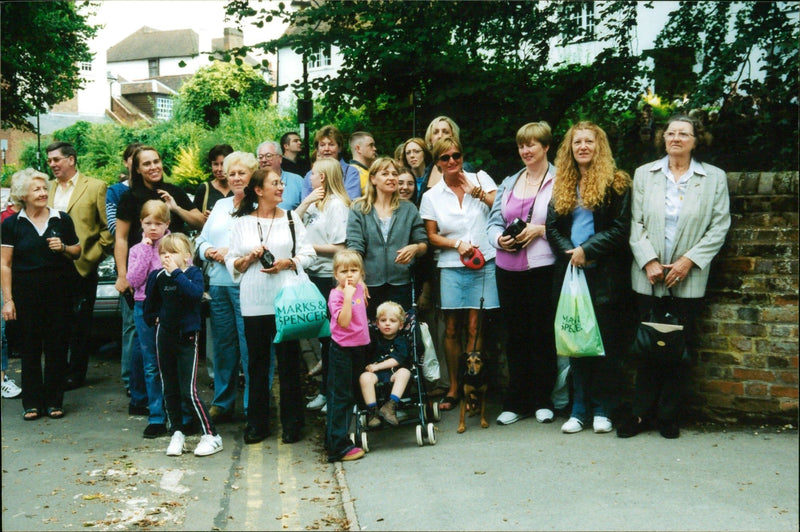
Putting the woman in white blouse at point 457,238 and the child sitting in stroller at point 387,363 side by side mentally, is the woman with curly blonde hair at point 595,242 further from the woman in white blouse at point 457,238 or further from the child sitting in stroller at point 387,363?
the child sitting in stroller at point 387,363

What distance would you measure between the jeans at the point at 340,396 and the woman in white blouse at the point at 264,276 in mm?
514

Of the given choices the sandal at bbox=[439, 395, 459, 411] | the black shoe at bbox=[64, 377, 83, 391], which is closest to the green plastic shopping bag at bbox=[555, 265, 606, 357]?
the sandal at bbox=[439, 395, 459, 411]

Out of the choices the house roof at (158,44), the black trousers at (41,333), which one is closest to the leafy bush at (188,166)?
the house roof at (158,44)

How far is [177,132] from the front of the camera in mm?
10664

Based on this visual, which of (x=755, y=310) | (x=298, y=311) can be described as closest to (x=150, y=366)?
(x=298, y=311)

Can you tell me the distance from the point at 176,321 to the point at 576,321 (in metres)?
3.09

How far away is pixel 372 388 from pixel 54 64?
906 centimetres

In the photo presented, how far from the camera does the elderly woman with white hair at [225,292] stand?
6621 mm

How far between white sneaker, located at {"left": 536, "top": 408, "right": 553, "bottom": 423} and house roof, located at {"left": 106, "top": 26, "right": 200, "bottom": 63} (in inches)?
193

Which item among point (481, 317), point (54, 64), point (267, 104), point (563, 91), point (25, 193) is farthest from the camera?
point (54, 64)

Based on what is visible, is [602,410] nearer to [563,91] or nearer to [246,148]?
[563,91]

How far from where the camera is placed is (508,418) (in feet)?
20.8

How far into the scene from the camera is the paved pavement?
4.55 meters

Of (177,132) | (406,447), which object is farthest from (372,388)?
(177,132)
